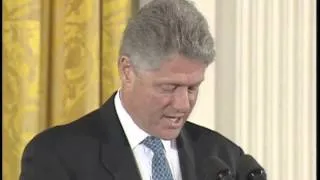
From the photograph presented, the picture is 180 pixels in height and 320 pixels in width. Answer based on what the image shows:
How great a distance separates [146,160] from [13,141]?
2.20ft

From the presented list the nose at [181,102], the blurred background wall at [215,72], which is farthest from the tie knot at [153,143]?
the blurred background wall at [215,72]

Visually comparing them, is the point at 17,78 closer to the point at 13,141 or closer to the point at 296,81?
the point at 13,141

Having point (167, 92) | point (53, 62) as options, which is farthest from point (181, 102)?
point (53, 62)

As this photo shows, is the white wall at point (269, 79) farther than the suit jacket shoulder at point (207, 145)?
Yes

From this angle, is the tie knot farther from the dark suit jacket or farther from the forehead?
the forehead

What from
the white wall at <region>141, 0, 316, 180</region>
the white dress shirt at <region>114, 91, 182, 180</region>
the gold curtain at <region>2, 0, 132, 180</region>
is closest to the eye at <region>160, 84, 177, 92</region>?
the white dress shirt at <region>114, 91, 182, 180</region>

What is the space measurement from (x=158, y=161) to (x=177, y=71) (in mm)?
192

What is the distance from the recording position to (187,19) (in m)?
1.43

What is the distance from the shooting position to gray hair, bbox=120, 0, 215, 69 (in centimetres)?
142

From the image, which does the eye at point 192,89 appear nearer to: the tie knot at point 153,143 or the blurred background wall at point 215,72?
the tie knot at point 153,143

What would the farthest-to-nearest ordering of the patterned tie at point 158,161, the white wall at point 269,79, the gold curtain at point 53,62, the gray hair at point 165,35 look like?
the white wall at point 269,79, the gold curtain at point 53,62, the patterned tie at point 158,161, the gray hair at point 165,35

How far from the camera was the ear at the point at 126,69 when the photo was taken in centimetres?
147

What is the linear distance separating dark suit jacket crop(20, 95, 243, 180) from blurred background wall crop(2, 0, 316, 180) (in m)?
0.60

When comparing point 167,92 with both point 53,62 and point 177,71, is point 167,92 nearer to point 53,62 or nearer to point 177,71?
point 177,71
